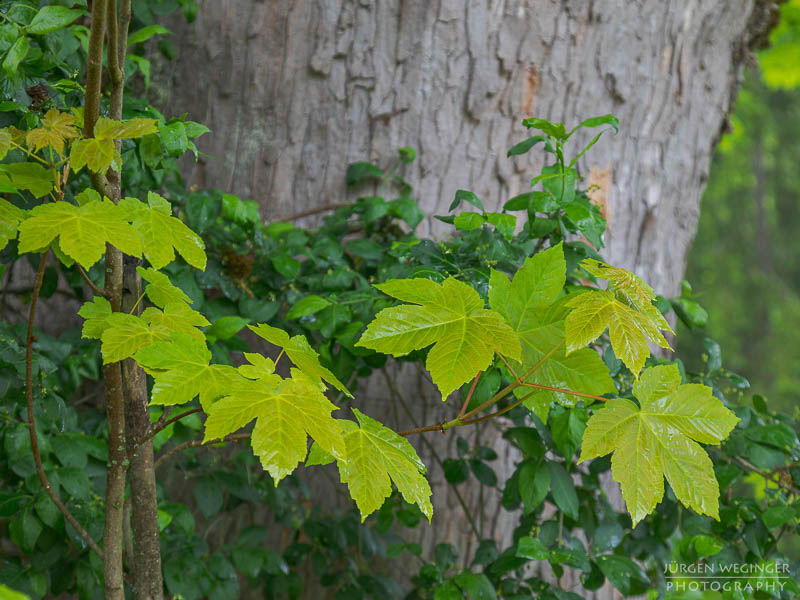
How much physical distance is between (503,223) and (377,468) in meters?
0.56

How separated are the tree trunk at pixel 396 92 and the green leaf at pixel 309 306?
426 mm

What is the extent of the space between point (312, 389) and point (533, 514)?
819 millimetres

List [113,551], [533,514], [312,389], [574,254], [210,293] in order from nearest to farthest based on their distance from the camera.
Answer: [312,389], [113,551], [574,254], [533,514], [210,293]

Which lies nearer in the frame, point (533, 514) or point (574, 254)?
point (574, 254)

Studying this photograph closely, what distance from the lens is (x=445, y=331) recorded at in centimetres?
83

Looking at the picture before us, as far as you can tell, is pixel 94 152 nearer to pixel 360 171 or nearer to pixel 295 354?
pixel 295 354

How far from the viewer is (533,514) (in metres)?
1.38

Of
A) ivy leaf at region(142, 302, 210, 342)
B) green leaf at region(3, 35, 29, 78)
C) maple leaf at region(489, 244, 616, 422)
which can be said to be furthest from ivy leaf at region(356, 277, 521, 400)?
green leaf at region(3, 35, 29, 78)

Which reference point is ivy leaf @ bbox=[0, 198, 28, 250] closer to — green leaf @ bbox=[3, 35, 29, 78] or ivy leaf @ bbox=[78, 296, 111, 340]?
ivy leaf @ bbox=[78, 296, 111, 340]

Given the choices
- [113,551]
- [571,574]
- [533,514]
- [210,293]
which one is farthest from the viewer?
[571,574]

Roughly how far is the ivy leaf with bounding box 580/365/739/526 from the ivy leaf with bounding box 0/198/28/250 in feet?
2.42

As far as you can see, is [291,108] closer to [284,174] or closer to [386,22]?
[284,174]

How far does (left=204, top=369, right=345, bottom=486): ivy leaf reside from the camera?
0.69 metres

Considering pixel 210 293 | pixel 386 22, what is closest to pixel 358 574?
pixel 210 293
